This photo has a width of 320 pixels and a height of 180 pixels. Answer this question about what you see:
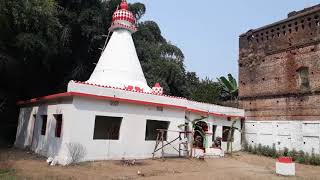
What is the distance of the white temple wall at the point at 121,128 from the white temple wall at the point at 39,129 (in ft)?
1.73

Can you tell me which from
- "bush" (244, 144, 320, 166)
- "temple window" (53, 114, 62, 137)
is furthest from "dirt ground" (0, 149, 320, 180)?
"bush" (244, 144, 320, 166)

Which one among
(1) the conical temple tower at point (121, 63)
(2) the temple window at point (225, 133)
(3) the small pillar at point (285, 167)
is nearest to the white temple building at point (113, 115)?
(1) the conical temple tower at point (121, 63)

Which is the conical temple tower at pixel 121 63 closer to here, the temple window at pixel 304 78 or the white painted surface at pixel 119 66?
the white painted surface at pixel 119 66

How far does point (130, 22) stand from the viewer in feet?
58.3

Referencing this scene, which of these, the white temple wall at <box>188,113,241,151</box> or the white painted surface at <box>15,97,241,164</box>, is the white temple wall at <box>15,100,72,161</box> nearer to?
the white painted surface at <box>15,97,241,164</box>

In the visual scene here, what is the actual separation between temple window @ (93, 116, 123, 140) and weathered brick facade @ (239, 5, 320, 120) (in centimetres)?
987

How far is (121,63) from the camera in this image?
1642 cm

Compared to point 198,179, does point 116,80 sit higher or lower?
higher

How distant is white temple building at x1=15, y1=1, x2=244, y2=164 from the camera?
40.9ft

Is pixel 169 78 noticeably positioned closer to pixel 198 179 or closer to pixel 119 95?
pixel 119 95

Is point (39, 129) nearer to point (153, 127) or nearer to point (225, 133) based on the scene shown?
point (153, 127)

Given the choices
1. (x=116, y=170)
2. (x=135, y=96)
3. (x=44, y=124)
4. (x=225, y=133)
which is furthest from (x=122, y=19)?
(x=225, y=133)

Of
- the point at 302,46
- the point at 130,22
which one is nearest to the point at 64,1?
the point at 130,22

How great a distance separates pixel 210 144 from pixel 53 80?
12.6m
